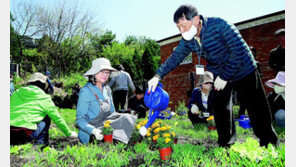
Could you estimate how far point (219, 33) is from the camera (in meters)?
2.16

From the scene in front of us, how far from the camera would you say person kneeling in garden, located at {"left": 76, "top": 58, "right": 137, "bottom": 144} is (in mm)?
2900

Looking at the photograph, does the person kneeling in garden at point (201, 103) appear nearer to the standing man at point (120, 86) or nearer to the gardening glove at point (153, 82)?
the gardening glove at point (153, 82)

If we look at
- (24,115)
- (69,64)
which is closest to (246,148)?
(24,115)

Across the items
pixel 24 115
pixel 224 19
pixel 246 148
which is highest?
pixel 224 19

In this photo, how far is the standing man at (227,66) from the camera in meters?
2.08

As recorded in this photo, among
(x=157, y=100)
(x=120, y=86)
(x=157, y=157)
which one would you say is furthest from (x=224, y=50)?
(x=120, y=86)

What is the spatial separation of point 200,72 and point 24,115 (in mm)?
2465

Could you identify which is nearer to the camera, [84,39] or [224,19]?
[224,19]

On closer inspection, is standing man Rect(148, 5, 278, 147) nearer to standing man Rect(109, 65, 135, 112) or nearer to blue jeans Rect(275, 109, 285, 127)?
blue jeans Rect(275, 109, 285, 127)

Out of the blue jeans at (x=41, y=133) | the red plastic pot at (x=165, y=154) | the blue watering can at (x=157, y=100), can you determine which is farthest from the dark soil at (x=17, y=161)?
the red plastic pot at (x=165, y=154)

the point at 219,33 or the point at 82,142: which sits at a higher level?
the point at 219,33

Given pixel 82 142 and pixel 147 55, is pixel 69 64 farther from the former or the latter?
pixel 82 142

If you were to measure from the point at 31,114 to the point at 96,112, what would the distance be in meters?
0.91

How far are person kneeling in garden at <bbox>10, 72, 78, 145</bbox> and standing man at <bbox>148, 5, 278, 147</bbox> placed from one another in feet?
7.44
